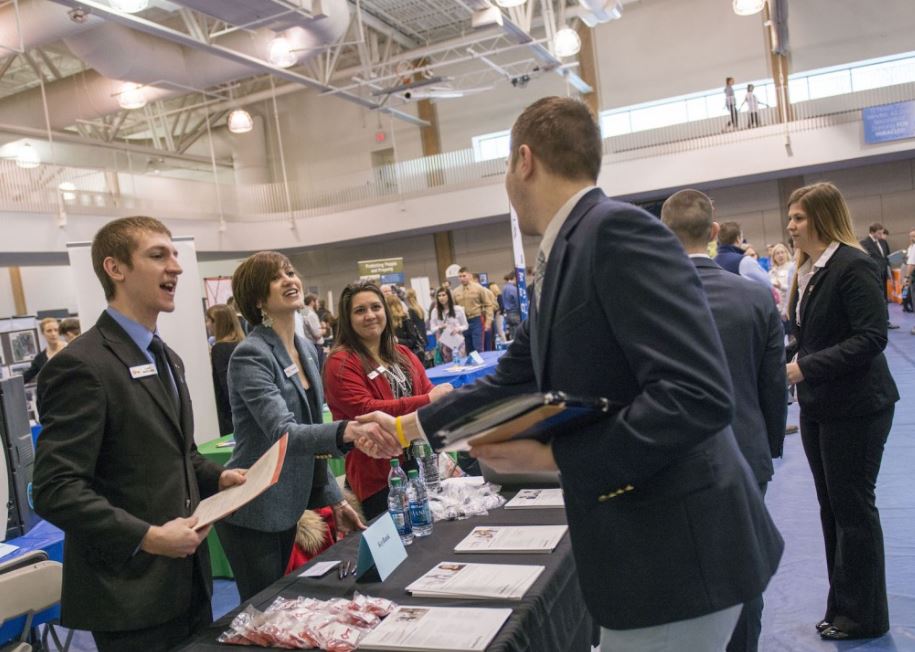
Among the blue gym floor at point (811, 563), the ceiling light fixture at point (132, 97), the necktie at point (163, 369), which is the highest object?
the ceiling light fixture at point (132, 97)

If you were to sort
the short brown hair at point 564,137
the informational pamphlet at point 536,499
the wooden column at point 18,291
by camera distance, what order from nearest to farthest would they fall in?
1. the short brown hair at point 564,137
2. the informational pamphlet at point 536,499
3. the wooden column at point 18,291

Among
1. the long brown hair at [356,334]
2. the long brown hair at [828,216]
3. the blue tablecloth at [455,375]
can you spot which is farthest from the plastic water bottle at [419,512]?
the blue tablecloth at [455,375]

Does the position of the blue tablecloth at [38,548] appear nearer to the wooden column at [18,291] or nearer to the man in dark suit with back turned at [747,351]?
the man in dark suit with back turned at [747,351]

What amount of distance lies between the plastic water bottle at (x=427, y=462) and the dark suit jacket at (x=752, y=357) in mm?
1096

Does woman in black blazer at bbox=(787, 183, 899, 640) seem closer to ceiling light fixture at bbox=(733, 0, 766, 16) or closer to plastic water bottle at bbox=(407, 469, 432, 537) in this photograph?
plastic water bottle at bbox=(407, 469, 432, 537)

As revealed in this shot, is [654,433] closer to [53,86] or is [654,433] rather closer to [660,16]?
[53,86]

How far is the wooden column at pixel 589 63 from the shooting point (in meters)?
17.0

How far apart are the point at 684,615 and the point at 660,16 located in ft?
58.7

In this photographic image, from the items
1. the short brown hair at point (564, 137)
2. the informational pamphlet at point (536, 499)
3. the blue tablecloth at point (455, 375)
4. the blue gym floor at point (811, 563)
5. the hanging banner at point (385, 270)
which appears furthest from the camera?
the hanging banner at point (385, 270)

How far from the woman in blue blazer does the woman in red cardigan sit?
0.27 meters

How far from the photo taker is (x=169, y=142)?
59.4 ft

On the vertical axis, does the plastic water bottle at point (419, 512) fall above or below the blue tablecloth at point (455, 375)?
above

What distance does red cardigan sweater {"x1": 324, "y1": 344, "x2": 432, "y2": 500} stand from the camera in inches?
106

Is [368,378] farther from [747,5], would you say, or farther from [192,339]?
[747,5]
